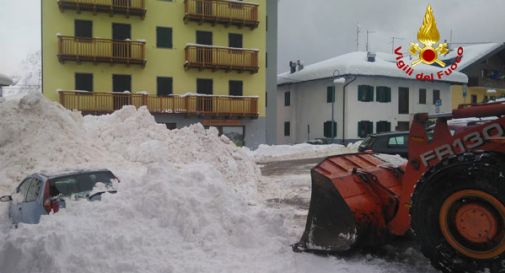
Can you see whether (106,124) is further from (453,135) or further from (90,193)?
(453,135)

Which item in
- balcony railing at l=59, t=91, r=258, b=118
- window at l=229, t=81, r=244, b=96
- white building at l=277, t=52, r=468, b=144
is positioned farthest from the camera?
white building at l=277, t=52, r=468, b=144

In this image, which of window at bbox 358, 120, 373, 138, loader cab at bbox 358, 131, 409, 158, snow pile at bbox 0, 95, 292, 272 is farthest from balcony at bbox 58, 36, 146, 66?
snow pile at bbox 0, 95, 292, 272

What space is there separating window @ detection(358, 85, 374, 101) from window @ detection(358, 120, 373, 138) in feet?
5.85

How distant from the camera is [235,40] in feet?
100

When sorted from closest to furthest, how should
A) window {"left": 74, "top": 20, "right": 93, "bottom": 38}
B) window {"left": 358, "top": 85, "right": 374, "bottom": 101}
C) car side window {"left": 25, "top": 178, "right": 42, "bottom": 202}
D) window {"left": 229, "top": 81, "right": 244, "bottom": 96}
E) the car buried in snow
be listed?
1. the car buried in snow
2. car side window {"left": 25, "top": 178, "right": 42, "bottom": 202}
3. window {"left": 74, "top": 20, "right": 93, "bottom": 38}
4. window {"left": 229, "top": 81, "right": 244, "bottom": 96}
5. window {"left": 358, "top": 85, "right": 374, "bottom": 101}

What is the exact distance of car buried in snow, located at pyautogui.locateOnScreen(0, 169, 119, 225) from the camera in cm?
657

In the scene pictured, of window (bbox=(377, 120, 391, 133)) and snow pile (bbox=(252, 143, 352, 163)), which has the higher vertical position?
window (bbox=(377, 120, 391, 133))

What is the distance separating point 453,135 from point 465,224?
917 mm

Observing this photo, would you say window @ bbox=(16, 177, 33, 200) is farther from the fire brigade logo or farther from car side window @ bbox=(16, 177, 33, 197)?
the fire brigade logo

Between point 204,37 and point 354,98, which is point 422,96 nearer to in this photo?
point 354,98

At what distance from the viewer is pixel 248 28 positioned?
30.6 meters

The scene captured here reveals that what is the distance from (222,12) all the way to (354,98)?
1225 cm

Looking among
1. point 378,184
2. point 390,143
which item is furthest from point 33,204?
point 390,143

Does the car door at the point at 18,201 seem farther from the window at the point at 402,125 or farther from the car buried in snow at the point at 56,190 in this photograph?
the window at the point at 402,125
